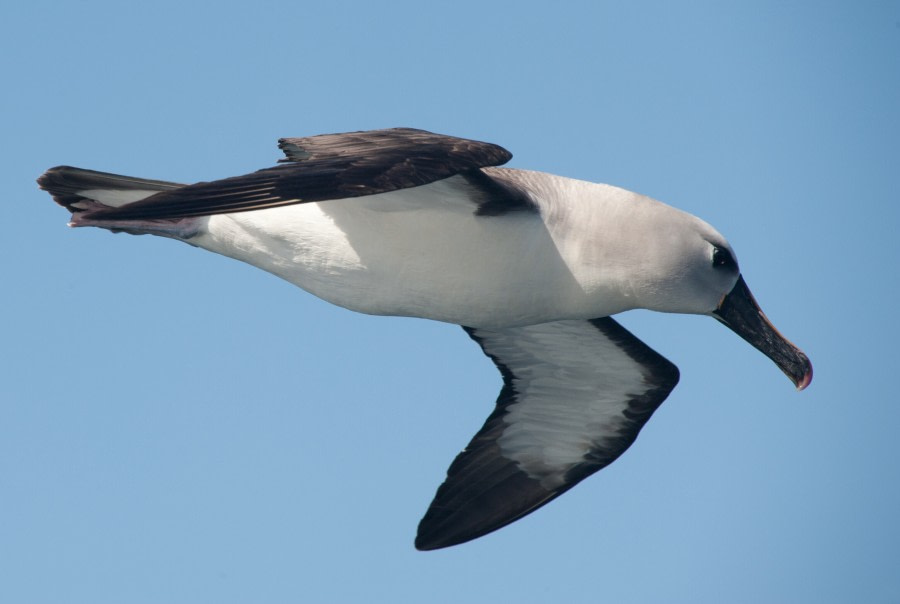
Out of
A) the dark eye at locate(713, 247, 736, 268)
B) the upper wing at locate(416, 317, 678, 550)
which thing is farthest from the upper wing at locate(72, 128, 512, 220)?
the upper wing at locate(416, 317, 678, 550)

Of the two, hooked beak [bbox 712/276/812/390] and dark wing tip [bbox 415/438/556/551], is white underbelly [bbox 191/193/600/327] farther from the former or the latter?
dark wing tip [bbox 415/438/556/551]

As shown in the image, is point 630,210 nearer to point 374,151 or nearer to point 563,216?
point 563,216

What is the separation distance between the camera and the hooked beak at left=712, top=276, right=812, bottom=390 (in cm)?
1298

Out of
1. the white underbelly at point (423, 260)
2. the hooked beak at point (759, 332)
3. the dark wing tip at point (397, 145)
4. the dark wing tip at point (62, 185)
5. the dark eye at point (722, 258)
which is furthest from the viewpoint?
the hooked beak at point (759, 332)

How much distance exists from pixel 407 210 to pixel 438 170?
1.56 m

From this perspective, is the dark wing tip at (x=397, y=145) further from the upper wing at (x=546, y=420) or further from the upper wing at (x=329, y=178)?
the upper wing at (x=546, y=420)

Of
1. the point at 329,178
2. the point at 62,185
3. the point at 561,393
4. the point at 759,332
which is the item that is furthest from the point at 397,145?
the point at 561,393

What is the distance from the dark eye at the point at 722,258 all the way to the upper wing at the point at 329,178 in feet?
8.78

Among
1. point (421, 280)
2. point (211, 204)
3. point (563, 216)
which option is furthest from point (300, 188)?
point (563, 216)

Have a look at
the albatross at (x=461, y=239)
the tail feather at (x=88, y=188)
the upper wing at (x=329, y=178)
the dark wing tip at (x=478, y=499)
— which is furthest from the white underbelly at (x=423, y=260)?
the dark wing tip at (x=478, y=499)

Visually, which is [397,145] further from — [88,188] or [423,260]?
[88,188]

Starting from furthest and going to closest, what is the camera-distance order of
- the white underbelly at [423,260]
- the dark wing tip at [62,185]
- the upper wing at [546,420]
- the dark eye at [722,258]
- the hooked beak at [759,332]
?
the upper wing at [546,420]
the hooked beak at [759,332]
the dark wing tip at [62,185]
the dark eye at [722,258]
the white underbelly at [423,260]

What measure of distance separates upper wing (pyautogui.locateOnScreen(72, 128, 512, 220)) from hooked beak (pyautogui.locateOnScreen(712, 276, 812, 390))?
10.4 feet

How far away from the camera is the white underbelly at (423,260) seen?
38.5 feet
